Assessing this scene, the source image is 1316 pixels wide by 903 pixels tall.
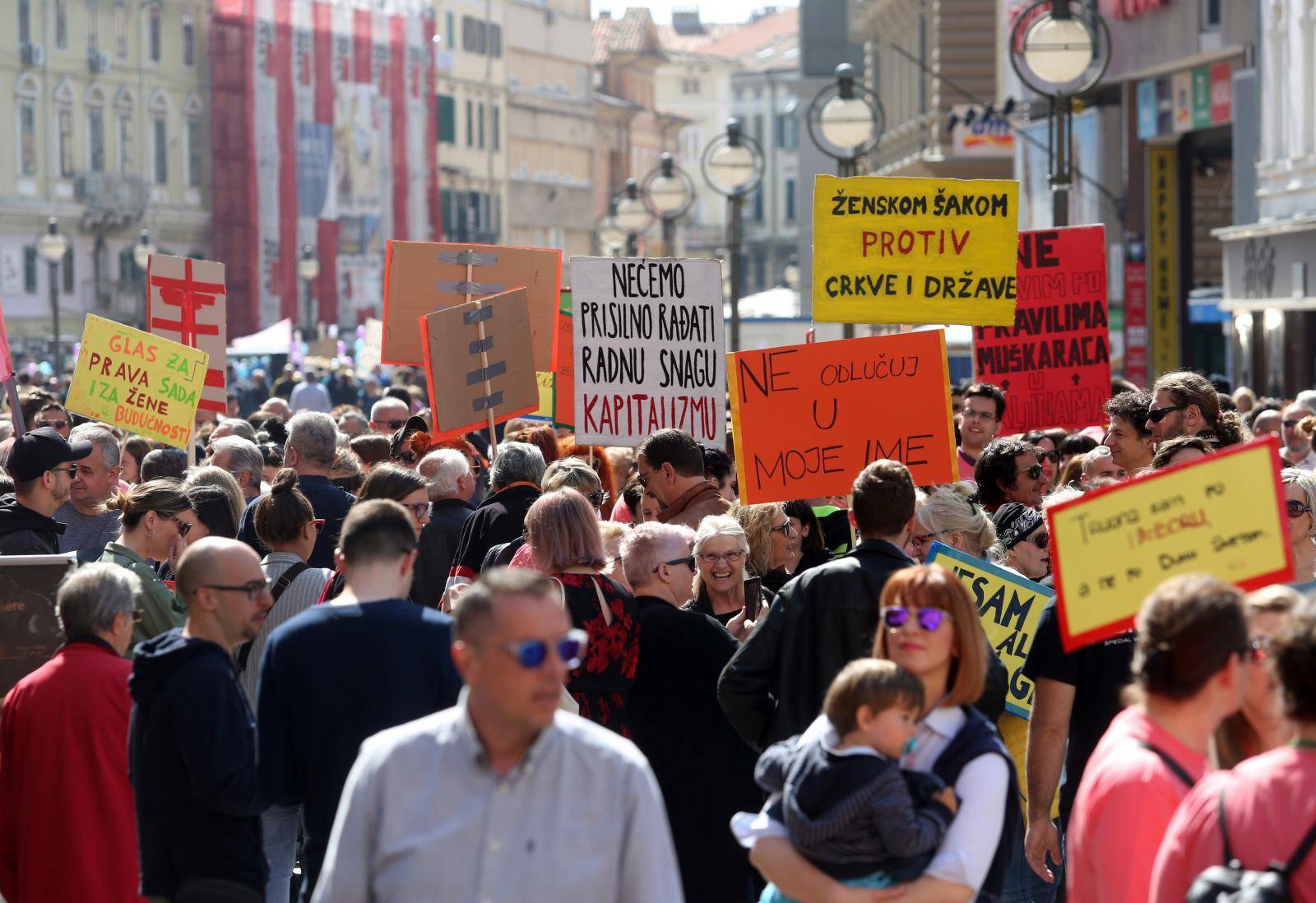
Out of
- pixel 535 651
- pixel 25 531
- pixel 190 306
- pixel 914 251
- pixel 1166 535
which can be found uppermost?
pixel 914 251

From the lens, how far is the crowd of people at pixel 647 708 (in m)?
3.82

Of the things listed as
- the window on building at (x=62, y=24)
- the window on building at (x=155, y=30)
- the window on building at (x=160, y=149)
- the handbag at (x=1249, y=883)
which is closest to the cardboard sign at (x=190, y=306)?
the handbag at (x=1249, y=883)

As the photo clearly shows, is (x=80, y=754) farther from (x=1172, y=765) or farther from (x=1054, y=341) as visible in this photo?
(x=1054, y=341)

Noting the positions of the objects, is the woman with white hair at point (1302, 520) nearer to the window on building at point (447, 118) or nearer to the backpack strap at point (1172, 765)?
the backpack strap at point (1172, 765)

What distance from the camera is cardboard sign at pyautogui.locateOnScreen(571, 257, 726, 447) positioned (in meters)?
10.3

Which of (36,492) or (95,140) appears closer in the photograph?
(36,492)

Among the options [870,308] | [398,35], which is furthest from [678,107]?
[870,308]

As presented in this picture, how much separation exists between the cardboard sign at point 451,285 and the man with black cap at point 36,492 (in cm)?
390

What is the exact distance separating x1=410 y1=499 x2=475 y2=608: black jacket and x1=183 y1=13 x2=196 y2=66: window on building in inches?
2336

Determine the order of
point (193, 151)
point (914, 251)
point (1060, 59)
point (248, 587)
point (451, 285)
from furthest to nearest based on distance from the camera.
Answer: point (193, 151) → point (1060, 59) → point (451, 285) → point (914, 251) → point (248, 587)

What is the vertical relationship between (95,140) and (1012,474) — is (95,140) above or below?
above

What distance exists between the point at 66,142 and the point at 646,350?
53.4 m

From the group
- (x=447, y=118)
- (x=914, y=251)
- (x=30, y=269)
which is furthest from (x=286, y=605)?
(x=447, y=118)

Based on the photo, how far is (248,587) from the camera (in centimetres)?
545
